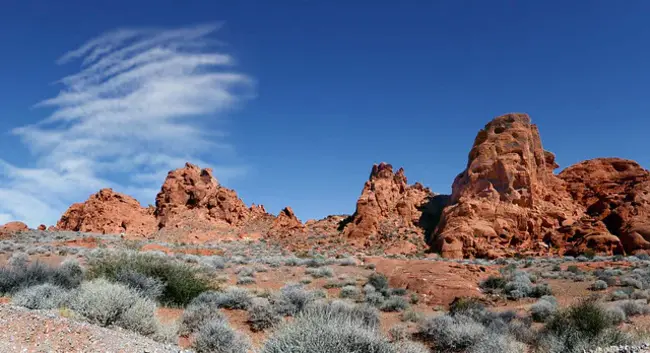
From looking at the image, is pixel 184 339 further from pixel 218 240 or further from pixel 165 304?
pixel 218 240

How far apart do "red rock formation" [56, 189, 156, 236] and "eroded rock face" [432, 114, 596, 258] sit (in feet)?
140

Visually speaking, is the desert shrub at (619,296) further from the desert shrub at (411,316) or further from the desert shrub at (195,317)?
the desert shrub at (195,317)

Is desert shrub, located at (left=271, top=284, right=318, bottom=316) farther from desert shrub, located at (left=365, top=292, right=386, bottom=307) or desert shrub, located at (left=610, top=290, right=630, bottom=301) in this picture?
desert shrub, located at (left=610, top=290, right=630, bottom=301)

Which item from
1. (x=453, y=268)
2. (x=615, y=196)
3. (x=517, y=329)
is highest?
(x=615, y=196)

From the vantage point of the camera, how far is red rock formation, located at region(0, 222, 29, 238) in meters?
48.3

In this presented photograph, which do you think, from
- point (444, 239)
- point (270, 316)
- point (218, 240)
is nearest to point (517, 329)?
point (270, 316)

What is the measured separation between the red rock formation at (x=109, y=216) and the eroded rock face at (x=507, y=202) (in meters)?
42.6

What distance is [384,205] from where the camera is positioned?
51.5 meters

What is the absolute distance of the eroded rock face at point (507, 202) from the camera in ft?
129

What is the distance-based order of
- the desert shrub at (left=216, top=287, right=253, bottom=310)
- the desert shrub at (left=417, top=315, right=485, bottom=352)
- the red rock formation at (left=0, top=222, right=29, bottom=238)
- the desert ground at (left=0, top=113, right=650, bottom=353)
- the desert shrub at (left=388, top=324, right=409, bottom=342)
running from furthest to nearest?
the red rock formation at (left=0, top=222, right=29, bottom=238)
the desert shrub at (left=216, top=287, right=253, bottom=310)
the desert shrub at (left=388, top=324, right=409, bottom=342)
the desert shrub at (left=417, top=315, right=485, bottom=352)
the desert ground at (left=0, top=113, right=650, bottom=353)

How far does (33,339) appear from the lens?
6.20 m

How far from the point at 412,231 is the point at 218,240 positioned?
24930mm

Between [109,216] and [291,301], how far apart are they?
58.1 metres

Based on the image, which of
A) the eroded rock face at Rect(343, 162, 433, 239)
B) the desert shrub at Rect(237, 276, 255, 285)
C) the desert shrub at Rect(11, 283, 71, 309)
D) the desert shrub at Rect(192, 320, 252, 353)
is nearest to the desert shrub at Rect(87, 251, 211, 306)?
the desert shrub at Rect(11, 283, 71, 309)
